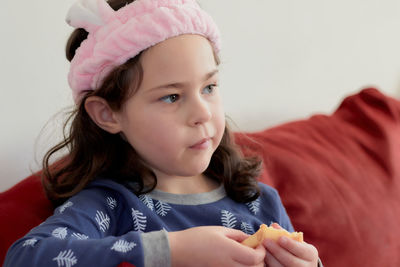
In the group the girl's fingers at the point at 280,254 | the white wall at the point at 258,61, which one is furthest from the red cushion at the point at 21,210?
the girl's fingers at the point at 280,254

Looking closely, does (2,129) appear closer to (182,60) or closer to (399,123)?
(182,60)

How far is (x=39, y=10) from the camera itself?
114 cm

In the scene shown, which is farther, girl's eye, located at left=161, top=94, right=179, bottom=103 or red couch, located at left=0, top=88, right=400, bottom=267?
red couch, located at left=0, top=88, right=400, bottom=267

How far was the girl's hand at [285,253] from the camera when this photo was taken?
A: 2.69 feet

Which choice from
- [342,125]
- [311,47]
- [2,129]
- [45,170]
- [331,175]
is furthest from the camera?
[311,47]

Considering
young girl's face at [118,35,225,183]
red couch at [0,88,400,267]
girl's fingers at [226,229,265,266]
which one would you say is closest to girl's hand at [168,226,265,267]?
girl's fingers at [226,229,265,266]

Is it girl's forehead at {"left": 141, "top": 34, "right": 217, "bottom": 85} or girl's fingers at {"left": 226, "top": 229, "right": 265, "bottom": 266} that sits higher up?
girl's forehead at {"left": 141, "top": 34, "right": 217, "bottom": 85}

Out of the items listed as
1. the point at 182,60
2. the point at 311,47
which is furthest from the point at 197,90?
the point at 311,47

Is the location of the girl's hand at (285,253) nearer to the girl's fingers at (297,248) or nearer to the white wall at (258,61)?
the girl's fingers at (297,248)

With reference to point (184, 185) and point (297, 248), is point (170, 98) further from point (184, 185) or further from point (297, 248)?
point (297, 248)

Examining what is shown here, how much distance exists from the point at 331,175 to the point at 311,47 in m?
0.54

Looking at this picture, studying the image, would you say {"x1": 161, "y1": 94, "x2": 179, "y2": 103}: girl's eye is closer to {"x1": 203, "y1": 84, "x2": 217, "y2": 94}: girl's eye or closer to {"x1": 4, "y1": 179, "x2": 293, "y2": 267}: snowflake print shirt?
{"x1": 203, "y1": 84, "x2": 217, "y2": 94}: girl's eye

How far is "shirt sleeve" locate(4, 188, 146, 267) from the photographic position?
29.9 inches

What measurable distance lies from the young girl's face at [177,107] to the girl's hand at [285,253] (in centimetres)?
19
